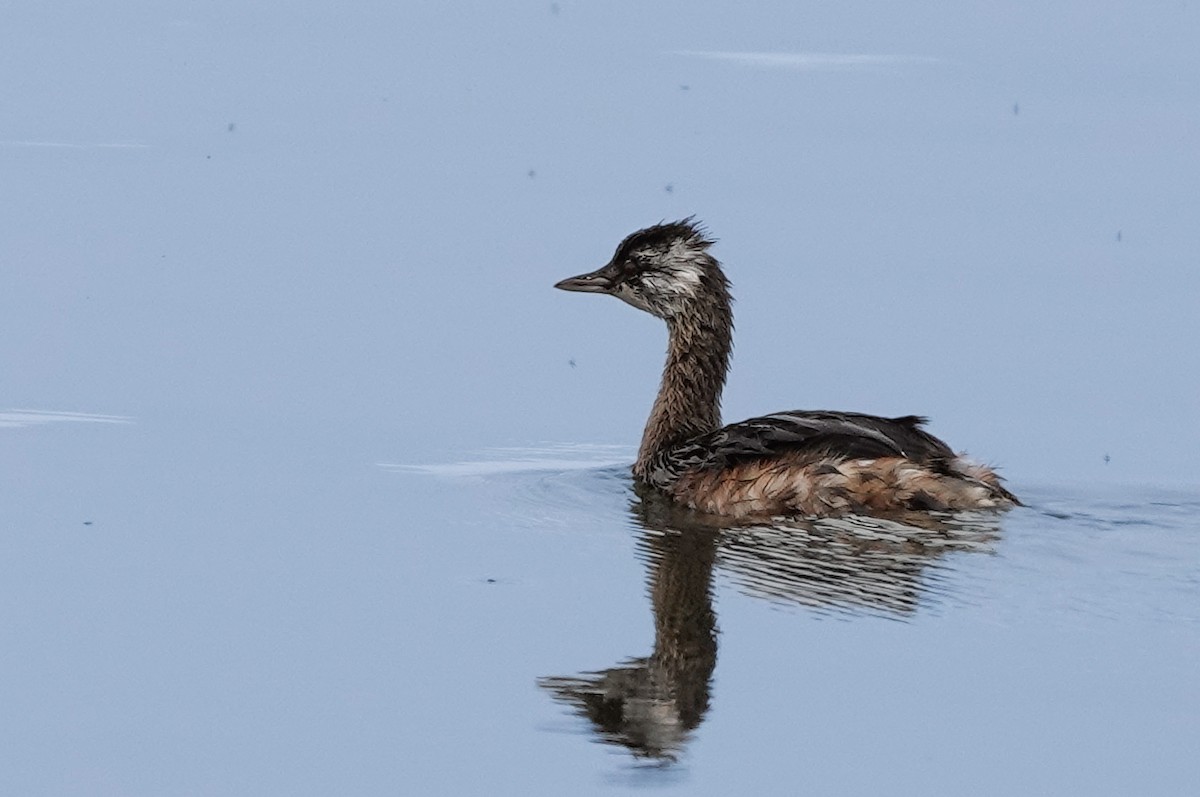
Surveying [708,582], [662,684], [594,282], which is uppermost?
[594,282]

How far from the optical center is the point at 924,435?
13008 millimetres

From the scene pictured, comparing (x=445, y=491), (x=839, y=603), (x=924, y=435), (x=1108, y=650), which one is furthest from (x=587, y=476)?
(x=1108, y=650)

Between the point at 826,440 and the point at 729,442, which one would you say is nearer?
the point at 826,440

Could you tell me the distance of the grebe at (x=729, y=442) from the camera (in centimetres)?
1274

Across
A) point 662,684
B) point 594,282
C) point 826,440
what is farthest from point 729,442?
point 662,684

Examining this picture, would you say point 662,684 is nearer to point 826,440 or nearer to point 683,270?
point 826,440

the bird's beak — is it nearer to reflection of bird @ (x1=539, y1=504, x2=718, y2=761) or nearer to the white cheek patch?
the white cheek patch

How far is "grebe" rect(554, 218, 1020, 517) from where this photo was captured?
12742mm

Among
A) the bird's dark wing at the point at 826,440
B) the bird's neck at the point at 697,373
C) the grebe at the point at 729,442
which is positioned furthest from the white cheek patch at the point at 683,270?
the bird's dark wing at the point at 826,440

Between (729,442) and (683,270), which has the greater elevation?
(683,270)

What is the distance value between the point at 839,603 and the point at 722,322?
13.8ft

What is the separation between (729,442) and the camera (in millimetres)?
13484

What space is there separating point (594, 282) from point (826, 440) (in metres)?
2.69

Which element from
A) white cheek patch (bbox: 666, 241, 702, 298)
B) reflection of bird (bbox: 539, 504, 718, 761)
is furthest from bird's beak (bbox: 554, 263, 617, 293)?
reflection of bird (bbox: 539, 504, 718, 761)
